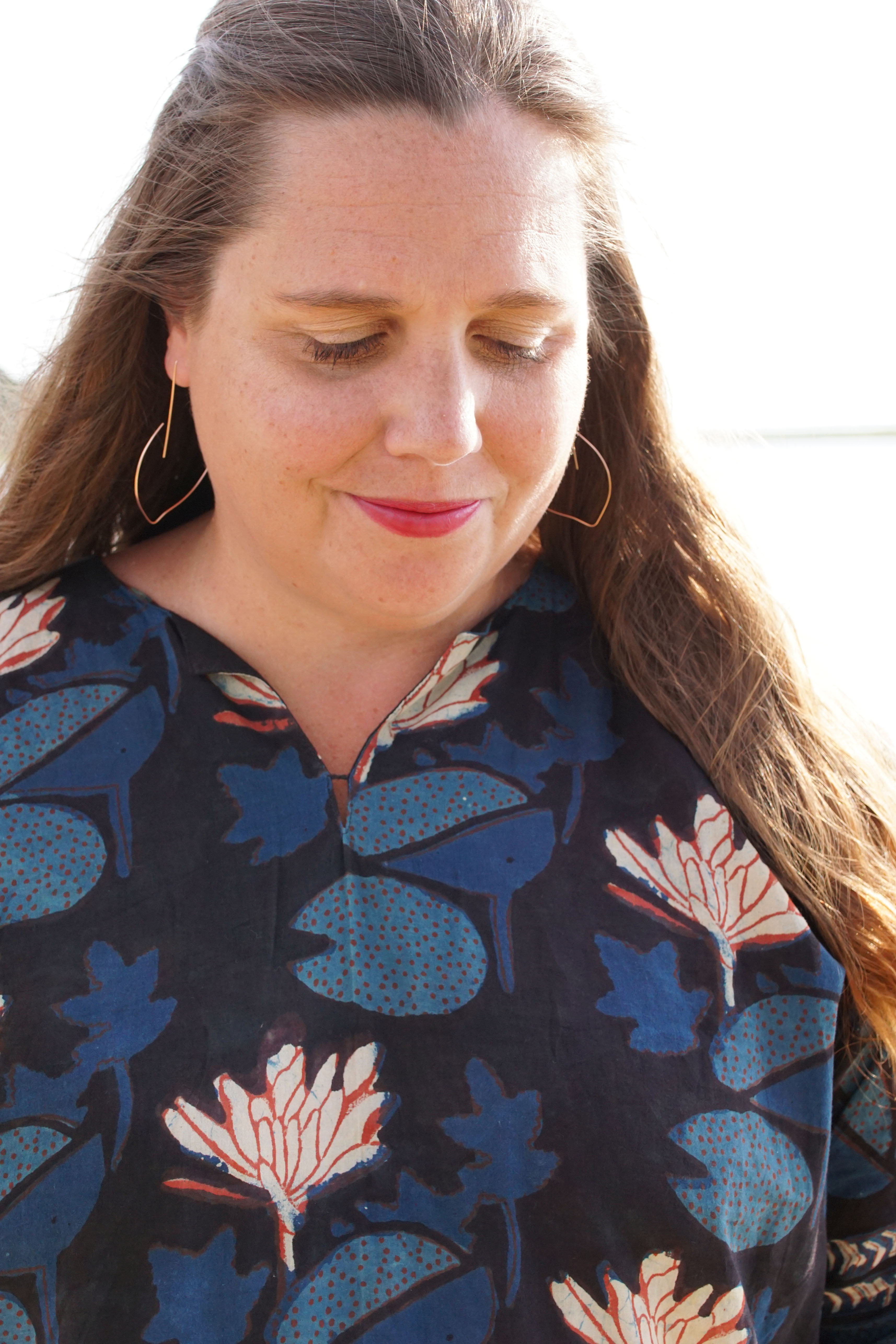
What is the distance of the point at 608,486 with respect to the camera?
1.47 metres

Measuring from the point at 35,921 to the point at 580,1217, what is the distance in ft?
1.85

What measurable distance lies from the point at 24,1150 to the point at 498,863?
0.50 metres

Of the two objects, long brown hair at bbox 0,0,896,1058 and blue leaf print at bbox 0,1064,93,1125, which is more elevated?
long brown hair at bbox 0,0,896,1058

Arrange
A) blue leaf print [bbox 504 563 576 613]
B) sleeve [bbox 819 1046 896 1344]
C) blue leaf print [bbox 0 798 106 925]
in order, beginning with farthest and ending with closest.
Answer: blue leaf print [bbox 504 563 576 613]
sleeve [bbox 819 1046 896 1344]
blue leaf print [bbox 0 798 106 925]

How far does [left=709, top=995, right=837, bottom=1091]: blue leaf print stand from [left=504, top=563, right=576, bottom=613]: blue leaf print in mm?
505

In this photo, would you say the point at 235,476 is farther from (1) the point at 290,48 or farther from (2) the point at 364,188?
(1) the point at 290,48

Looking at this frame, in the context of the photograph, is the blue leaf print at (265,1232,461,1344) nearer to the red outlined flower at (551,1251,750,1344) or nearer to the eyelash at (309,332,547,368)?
the red outlined flower at (551,1251,750,1344)

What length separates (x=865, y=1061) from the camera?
124 cm

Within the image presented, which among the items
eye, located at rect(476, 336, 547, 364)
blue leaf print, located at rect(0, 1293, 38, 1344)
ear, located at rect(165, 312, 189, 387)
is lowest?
blue leaf print, located at rect(0, 1293, 38, 1344)

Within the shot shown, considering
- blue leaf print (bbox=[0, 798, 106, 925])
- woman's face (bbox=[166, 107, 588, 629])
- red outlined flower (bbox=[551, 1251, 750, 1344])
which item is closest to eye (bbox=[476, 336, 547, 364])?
woman's face (bbox=[166, 107, 588, 629])

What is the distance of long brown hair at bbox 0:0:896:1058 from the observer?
113 cm

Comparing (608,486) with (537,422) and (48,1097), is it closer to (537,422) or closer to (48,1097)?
(537,422)

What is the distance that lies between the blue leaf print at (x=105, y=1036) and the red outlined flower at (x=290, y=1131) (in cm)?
6

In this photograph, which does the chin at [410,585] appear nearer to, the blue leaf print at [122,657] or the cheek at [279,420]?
the cheek at [279,420]
